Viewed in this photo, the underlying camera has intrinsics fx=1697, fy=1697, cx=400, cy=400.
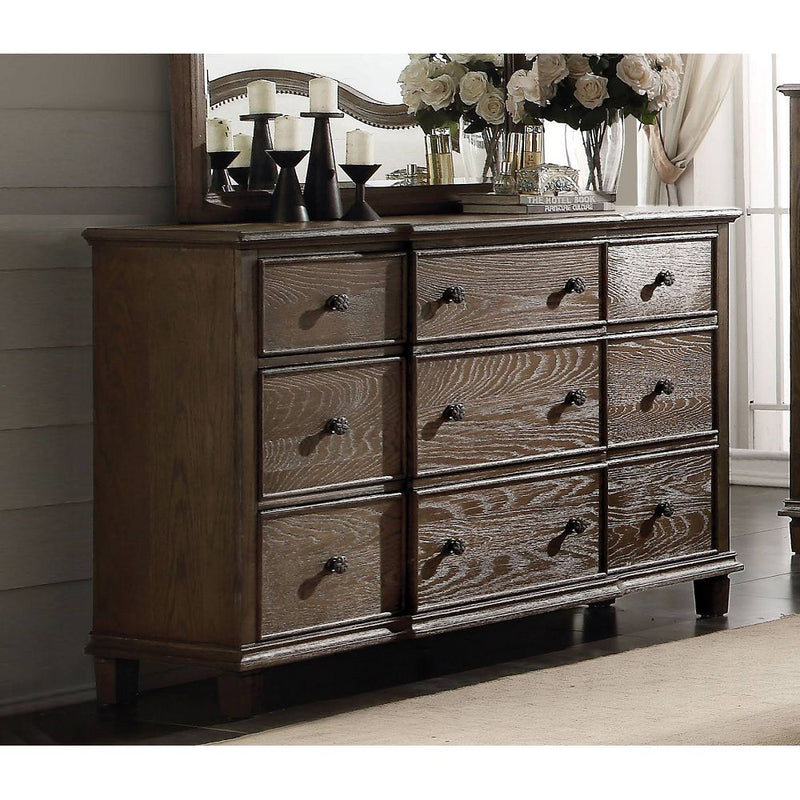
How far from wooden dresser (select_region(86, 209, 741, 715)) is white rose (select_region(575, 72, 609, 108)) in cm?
40

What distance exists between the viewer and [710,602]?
4023 millimetres

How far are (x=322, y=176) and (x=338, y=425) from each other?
59 centimetres

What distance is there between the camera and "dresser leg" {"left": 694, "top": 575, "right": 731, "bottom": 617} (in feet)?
13.2

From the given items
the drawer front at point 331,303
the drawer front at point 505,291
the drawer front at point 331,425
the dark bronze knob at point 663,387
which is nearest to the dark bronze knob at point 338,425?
the drawer front at point 331,425

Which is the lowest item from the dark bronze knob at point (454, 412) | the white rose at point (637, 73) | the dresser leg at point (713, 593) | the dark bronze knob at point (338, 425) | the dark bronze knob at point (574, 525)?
the dresser leg at point (713, 593)

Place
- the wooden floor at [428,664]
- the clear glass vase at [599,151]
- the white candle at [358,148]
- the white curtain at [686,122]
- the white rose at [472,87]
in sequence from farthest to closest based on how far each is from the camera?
the white curtain at [686,122]
the clear glass vase at [599,151]
the white rose at [472,87]
the white candle at [358,148]
the wooden floor at [428,664]

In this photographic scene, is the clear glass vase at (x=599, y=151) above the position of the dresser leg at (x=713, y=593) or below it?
above

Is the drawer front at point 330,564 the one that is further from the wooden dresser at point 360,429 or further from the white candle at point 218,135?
the white candle at point 218,135

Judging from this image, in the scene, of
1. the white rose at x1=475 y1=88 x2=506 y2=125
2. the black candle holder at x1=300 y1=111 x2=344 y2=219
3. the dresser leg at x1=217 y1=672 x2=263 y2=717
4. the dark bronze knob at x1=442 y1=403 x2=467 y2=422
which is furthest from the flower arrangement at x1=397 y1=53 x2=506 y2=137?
the dresser leg at x1=217 y1=672 x2=263 y2=717

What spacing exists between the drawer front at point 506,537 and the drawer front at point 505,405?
0.08 metres

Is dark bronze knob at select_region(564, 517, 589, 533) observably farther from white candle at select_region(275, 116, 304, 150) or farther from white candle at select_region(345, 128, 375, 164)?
white candle at select_region(275, 116, 304, 150)

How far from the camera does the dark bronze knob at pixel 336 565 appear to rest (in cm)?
318
